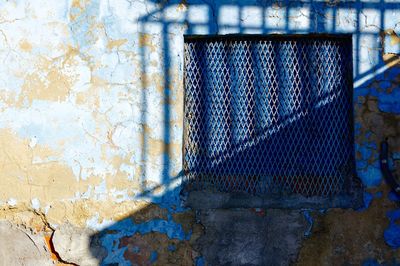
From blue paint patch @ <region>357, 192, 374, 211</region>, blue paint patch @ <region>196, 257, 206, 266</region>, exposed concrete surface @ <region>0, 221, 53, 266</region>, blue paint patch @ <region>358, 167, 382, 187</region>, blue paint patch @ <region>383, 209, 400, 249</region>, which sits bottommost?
blue paint patch @ <region>196, 257, 206, 266</region>

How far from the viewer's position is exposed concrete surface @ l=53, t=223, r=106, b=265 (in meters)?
5.34

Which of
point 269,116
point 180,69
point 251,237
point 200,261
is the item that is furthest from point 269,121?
point 200,261

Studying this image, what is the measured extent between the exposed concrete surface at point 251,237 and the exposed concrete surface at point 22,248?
1.25 metres

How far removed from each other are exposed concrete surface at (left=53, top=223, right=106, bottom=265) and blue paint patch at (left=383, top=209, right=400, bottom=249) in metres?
2.23

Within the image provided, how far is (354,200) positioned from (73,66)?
97.8 inches

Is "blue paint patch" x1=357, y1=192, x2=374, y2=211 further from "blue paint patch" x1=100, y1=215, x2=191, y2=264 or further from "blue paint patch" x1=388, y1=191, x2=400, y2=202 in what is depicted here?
"blue paint patch" x1=100, y1=215, x2=191, y2=264

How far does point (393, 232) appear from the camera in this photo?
17.6 ft

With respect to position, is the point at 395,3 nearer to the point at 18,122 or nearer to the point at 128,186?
the point at 128,186

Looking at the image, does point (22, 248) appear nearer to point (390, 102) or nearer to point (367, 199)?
point (367, 199)

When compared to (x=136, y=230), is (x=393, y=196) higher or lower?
higher

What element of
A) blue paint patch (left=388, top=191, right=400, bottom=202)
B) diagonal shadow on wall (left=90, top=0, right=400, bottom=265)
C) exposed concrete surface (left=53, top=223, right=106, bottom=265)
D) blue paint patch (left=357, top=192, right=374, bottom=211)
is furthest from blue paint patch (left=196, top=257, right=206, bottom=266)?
blue paint patch (left=388, top=191, right=400, bottom=202)

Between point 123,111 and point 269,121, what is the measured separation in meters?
1.17

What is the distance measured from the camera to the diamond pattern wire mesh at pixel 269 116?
5.46m

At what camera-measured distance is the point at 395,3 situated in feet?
18.0
